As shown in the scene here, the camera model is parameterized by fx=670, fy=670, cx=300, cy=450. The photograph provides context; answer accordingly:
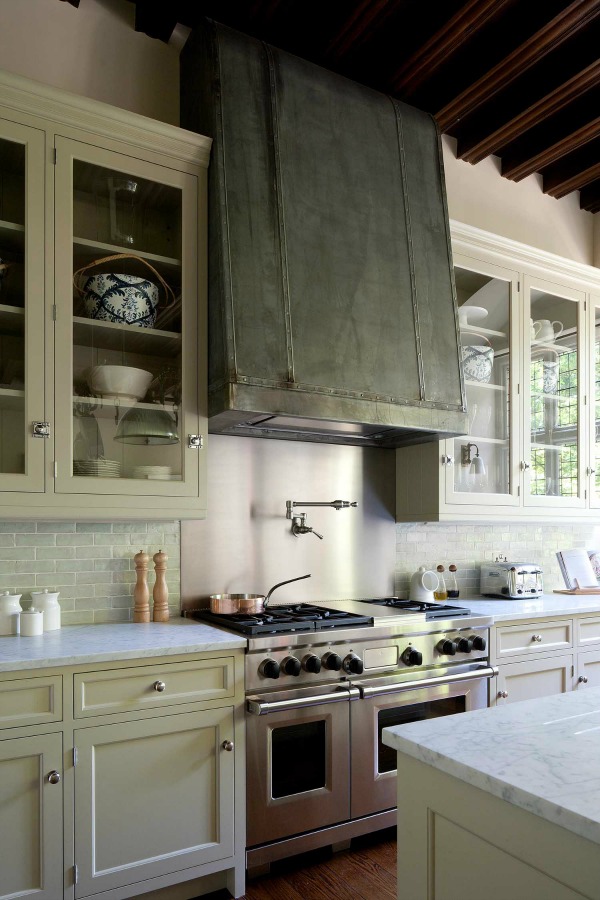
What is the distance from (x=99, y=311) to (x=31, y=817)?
170 centimetres

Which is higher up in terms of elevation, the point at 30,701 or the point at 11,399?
the point at 11,399

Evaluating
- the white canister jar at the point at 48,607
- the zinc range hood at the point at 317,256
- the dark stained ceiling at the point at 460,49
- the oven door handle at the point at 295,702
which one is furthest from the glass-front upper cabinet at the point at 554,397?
the white canister jar at the point at 48,607

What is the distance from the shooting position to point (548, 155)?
12.9ft

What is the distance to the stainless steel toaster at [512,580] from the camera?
3.64m

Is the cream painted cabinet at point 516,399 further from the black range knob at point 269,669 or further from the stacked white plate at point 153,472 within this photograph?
the stacked white plate at point 153,472

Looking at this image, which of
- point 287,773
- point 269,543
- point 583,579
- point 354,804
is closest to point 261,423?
point 269,543

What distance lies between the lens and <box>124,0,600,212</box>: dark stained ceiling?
2.84 meters

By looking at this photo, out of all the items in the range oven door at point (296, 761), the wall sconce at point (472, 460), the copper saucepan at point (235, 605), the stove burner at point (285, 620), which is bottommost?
the range oven door at point (296, 761)

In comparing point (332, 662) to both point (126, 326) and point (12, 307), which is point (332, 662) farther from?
point (12, 307)

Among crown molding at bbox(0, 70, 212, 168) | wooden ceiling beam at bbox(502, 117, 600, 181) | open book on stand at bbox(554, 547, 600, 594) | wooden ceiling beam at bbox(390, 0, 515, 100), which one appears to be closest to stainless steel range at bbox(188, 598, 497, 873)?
open book on stand at bbox(554, 547, 600, 594)

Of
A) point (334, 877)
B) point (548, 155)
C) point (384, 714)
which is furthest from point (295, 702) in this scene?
point (548, 155)

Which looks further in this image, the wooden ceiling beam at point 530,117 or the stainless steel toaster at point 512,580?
the stainless steel toaster at point 512,580

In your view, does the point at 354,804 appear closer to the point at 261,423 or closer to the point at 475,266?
the point at 261,423

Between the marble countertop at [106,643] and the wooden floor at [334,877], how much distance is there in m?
0.89
